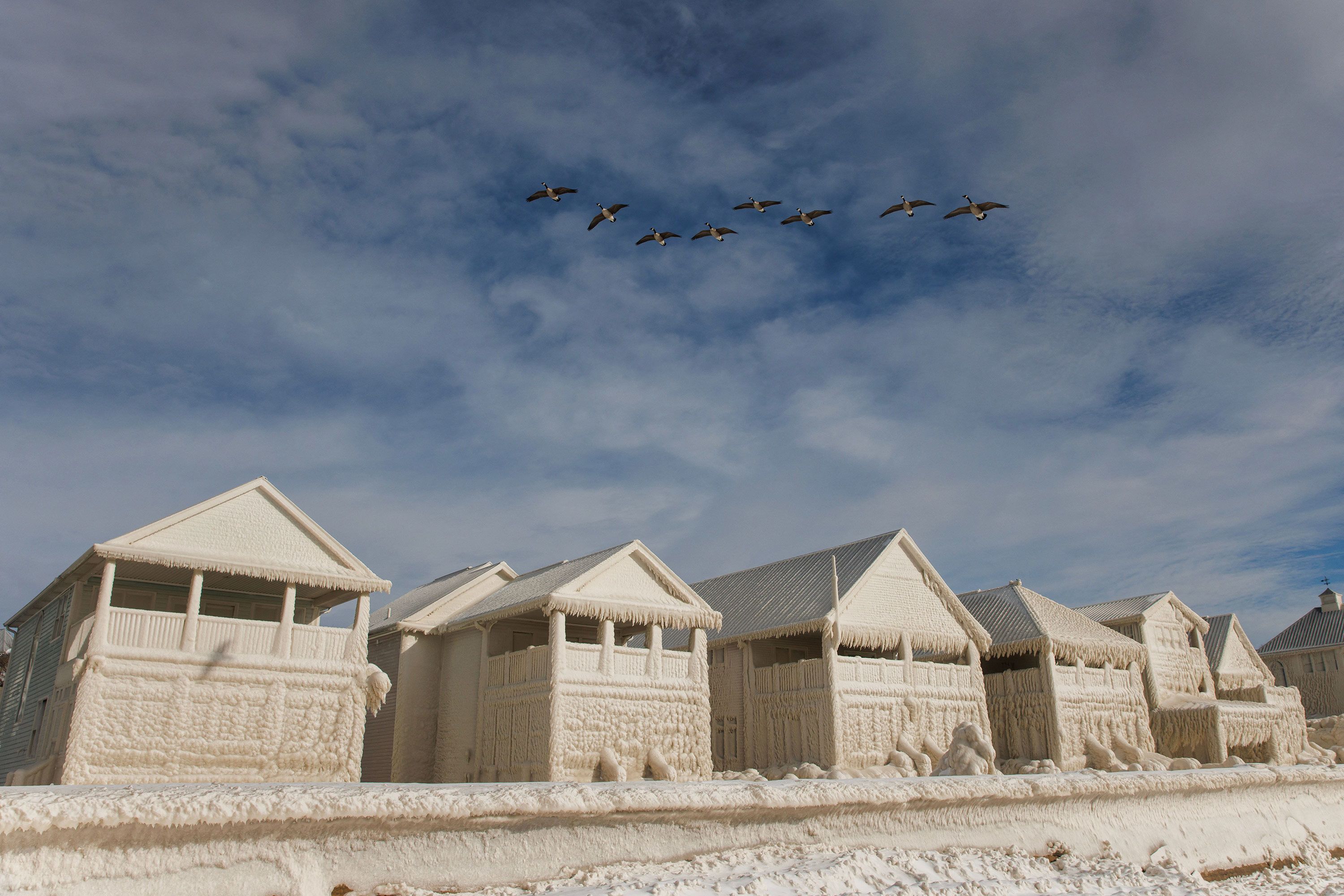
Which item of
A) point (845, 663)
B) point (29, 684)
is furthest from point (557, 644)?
point (29, 684)

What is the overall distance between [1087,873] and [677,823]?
4.47 meters

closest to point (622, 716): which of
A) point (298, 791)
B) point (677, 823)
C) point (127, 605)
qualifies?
point (127, 605)

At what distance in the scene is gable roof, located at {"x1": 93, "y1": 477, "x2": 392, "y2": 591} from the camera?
18.3 metres

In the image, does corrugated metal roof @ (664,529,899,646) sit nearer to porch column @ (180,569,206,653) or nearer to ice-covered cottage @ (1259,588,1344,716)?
porch column @ (180,569,206,653)

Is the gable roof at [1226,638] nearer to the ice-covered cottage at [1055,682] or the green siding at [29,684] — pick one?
the ice-covered cottage at [1055,682]

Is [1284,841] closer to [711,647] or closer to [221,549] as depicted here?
[711,647]

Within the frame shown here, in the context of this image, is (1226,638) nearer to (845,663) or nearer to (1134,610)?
(1134,610)

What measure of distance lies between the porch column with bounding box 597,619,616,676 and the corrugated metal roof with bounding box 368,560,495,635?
232 inches

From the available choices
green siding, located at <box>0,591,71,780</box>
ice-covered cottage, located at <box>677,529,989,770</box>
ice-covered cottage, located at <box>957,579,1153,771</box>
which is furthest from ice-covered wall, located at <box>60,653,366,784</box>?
ice-covered cottage, located at <box>957,579,1153,771</box>

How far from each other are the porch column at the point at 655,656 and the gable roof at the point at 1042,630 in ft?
35.2

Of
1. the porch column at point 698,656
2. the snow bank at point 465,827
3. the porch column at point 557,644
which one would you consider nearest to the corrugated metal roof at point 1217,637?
the porch column at point 698,656

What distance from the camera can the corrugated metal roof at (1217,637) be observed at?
36.1 meters

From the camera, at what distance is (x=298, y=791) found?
6.00 m

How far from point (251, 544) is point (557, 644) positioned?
6.44m
